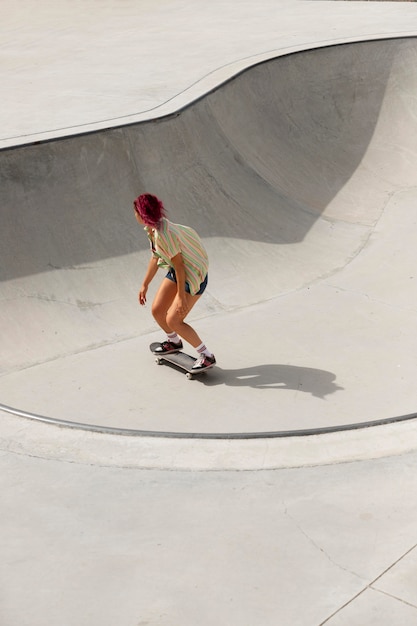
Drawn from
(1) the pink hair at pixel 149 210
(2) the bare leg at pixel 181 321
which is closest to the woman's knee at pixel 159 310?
(2) the bare leg at pixel 181 321

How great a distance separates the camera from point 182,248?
580 cm

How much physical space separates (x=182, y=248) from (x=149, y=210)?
37cm

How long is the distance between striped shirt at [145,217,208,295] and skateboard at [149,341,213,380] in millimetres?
564

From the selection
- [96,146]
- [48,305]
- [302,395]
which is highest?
[96,146]

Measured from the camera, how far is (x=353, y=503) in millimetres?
4441

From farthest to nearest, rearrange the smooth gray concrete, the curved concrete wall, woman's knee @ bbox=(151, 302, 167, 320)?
the curved concrete wall, woman's knee @ bbox=(151, 302, 167, 320), the smooth gray concrete

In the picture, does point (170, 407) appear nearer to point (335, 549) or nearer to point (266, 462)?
point (266, 462)

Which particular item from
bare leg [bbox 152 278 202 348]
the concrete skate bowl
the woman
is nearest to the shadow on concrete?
the concrete skate bowl

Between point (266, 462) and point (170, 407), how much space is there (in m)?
1.05

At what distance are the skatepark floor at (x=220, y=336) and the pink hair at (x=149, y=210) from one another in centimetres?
124

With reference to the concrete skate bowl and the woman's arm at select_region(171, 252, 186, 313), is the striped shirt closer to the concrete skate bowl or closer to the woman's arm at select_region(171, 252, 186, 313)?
the woman's arm at select_region(171, 252, 186, 313)

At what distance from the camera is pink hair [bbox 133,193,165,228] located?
562 cm

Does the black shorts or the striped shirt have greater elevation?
the striped shirt

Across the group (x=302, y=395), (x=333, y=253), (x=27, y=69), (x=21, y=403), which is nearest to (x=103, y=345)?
(x=21, y=403)
